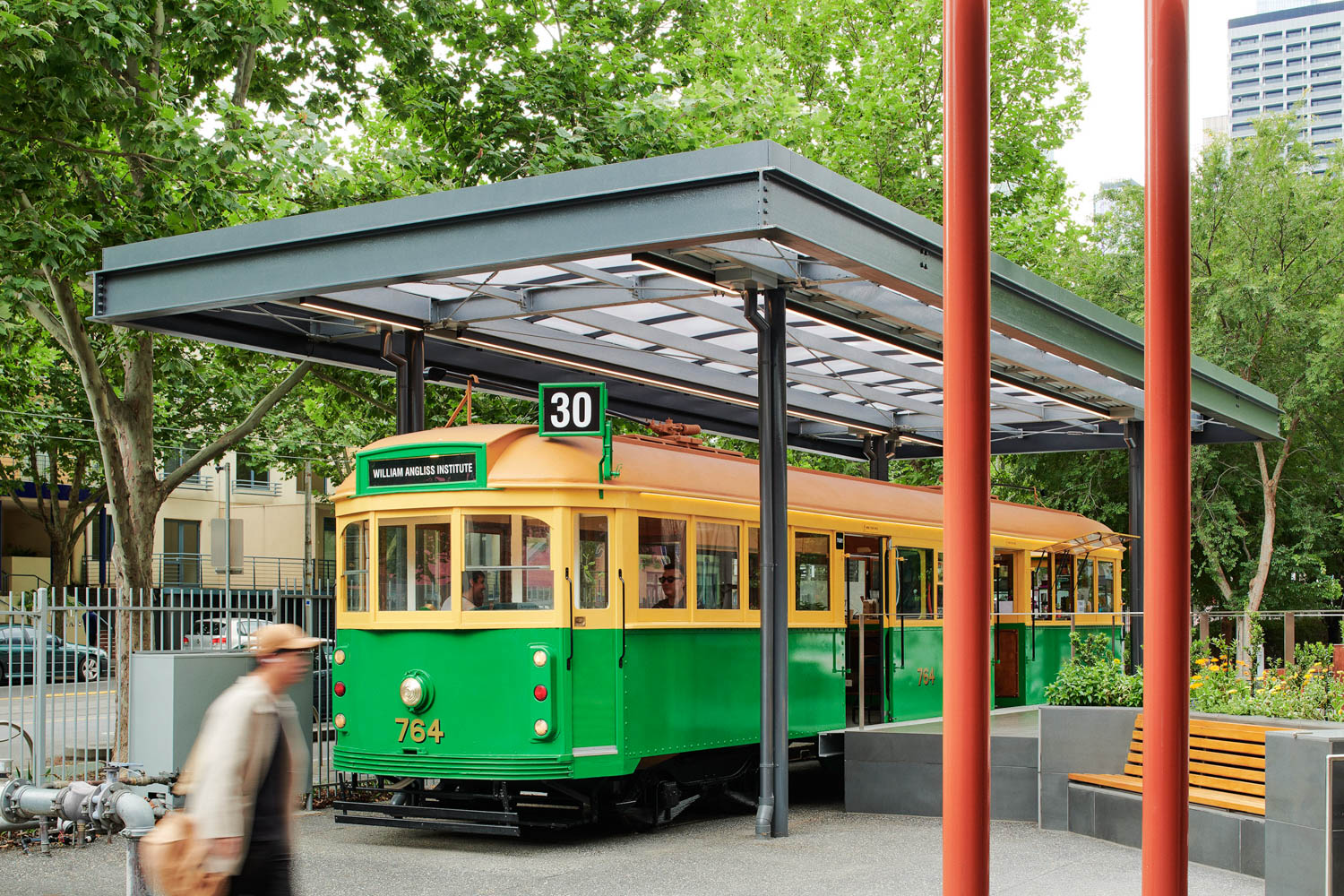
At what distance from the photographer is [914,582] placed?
15414 millimetres

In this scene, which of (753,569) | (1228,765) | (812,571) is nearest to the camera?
(1228,765)

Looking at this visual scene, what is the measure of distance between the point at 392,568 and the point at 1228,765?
6784 mm

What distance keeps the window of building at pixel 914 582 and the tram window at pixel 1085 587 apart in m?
3.88

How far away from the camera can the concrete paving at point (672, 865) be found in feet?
32.1

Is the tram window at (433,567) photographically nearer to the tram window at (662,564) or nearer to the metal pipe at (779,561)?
the tram window at (662,564)

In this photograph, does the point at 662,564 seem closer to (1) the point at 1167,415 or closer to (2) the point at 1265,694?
(2) the point at 1265,694

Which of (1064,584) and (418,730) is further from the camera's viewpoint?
(1064,584)

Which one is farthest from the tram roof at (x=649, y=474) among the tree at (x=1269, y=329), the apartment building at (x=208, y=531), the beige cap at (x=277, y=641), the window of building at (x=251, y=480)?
the window of building at (x=251, y=480)

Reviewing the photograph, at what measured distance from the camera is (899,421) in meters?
20.1

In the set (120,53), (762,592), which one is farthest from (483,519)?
(120,53)

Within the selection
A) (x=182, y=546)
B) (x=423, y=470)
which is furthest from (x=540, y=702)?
(x=182, y=546)

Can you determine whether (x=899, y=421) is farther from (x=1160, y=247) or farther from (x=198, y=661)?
(x=1160, y=247)

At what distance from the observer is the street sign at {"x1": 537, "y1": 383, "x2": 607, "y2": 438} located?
462 inches

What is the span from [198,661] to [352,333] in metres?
4.14
